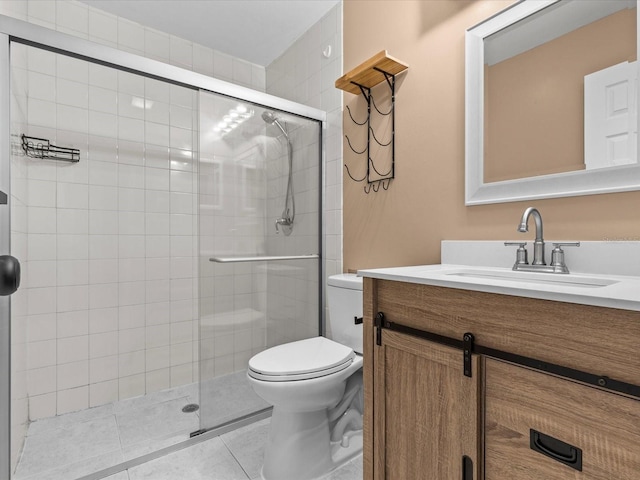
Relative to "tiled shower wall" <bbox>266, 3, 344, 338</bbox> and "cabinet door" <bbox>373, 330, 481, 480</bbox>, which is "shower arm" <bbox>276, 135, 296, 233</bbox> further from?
"cabinet door" <bbox>373, 330, 481, 480</bbox>

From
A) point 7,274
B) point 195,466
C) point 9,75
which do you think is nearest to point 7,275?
point 7,274

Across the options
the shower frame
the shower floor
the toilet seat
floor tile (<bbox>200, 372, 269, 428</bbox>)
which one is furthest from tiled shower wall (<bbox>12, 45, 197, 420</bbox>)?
the toilet seat

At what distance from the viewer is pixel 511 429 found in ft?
2.48

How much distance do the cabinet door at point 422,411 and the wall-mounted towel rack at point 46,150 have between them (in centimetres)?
199

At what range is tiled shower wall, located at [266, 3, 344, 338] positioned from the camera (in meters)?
2.08

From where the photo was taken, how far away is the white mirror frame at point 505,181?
1049 millimetres

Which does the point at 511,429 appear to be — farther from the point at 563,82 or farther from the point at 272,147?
the point at 272,147

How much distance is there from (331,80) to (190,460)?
84.6 inches

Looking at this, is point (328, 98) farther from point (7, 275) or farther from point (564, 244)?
point (7, 275)

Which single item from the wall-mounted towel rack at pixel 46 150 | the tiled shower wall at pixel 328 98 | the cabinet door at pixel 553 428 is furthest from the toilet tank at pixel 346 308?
the wall-mounted towel rack at pixel 46 150

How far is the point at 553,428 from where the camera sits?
691 millimetres

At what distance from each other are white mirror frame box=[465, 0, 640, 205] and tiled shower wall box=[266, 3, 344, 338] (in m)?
0.83

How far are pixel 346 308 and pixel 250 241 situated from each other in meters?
0.63

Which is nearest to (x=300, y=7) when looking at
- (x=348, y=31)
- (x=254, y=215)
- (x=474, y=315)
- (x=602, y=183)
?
(x=348, y=31)
